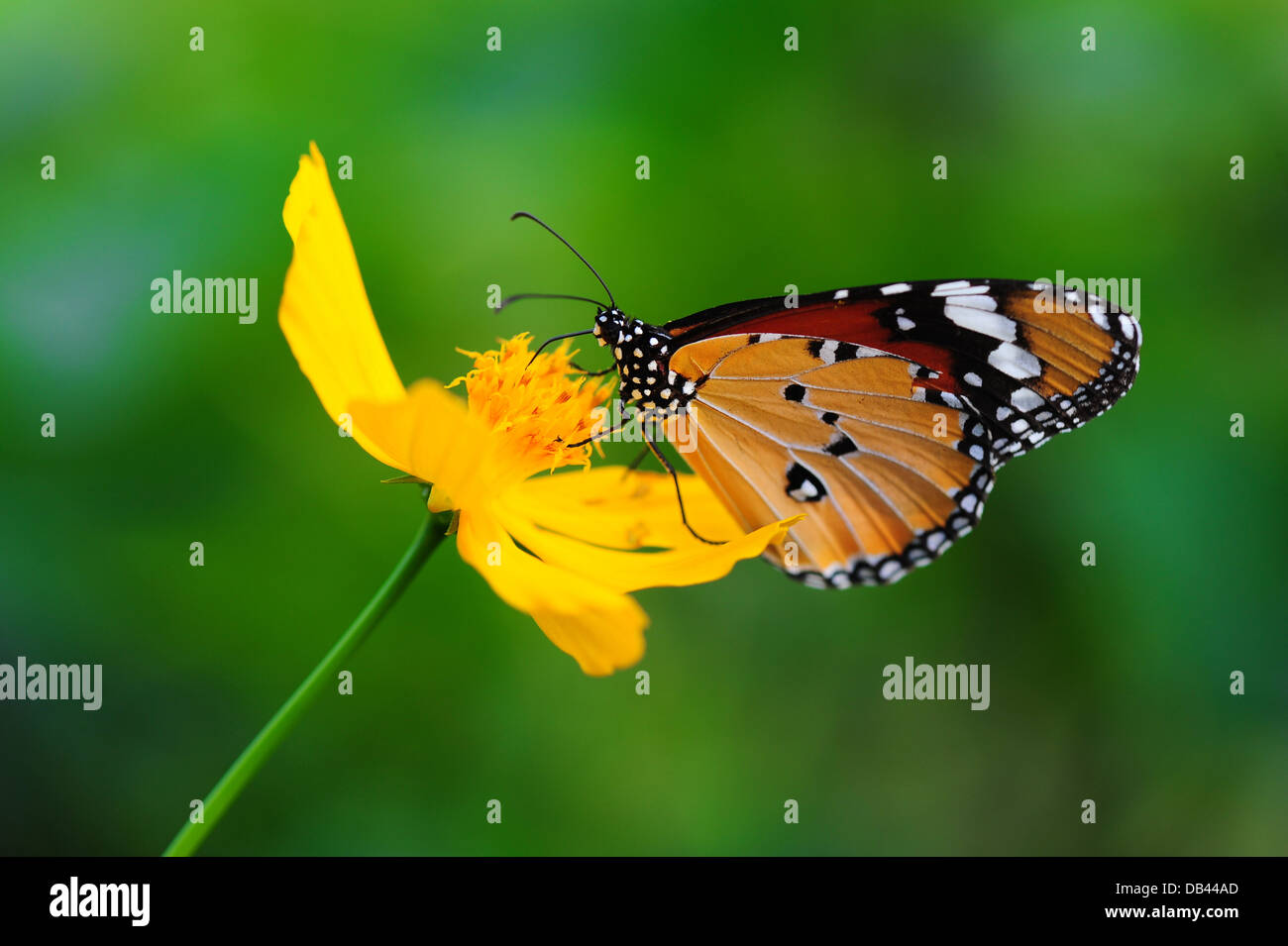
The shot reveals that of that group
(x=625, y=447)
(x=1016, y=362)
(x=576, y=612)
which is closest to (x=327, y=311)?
(x=576, y=612)

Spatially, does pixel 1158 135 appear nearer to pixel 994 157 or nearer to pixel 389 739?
pixel 994 157

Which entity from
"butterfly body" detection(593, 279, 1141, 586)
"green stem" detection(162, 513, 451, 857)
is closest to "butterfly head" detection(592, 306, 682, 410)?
"butterfly body" detection(593, 279, 1141, 586)

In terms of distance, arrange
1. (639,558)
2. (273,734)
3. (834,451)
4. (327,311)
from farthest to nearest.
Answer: (834,451) < (639,558) < (327,311) < (273,734)

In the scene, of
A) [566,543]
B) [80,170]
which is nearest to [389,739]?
[566,543]

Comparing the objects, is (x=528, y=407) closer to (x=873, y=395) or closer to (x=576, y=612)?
(x=576, y=612)

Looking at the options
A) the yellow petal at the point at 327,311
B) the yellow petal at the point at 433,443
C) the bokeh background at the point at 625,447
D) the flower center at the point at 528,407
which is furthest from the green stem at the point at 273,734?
the bokeh background at the point at 625,447

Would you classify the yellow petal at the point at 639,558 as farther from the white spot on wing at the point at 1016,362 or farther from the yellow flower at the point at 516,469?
the white spot on wing at the point at 1016,362
